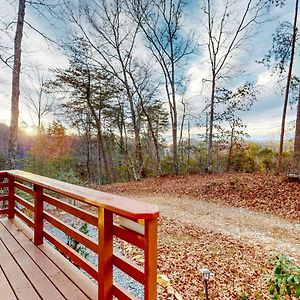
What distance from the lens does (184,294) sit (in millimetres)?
3078

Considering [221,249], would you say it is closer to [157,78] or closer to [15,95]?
[15,95]

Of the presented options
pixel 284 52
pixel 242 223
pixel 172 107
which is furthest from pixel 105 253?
pixel 172 107

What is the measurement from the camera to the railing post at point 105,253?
5.50 feet

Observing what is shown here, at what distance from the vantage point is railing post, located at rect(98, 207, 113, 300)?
168 cm

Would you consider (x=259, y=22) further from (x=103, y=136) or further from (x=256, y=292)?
(x=256, y=292)

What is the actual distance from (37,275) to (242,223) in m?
4.85

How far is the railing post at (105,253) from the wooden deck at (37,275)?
27 cm

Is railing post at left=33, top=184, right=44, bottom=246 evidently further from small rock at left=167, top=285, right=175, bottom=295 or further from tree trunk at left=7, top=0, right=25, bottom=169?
tree trunk at left=7, top=0, right=25, bottom=169

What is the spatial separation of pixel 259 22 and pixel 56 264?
1349cm

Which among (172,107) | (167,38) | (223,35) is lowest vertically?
(172,107)

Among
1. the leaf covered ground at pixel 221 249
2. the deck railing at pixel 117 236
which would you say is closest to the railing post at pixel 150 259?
the deck railing at pixel 117 236

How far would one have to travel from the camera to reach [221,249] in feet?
14.0

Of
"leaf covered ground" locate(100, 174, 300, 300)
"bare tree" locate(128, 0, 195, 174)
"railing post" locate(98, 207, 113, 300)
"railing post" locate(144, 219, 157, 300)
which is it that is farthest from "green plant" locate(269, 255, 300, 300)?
"bare tree" locate(128, 0, 195, 174)

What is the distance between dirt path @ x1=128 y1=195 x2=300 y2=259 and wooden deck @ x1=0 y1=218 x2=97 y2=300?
3308 mm
